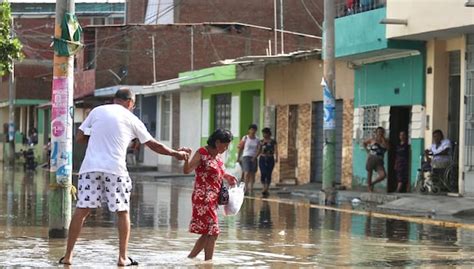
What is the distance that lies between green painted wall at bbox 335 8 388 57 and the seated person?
2.61 metres

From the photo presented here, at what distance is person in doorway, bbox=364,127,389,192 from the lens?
23938 millimetres

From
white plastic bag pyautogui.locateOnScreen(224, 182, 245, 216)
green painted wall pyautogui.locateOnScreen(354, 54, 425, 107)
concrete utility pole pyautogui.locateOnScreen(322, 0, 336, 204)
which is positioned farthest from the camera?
green painted wall pyautogui.locateOnScreen(354, 54, 425, 107)

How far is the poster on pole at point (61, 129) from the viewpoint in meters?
12.1

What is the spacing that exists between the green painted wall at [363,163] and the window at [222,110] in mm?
10169

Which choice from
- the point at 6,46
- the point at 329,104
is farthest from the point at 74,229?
the point at 329,104

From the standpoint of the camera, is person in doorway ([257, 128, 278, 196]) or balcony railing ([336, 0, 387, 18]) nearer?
balcony railing ([336, 0, 387, 18])

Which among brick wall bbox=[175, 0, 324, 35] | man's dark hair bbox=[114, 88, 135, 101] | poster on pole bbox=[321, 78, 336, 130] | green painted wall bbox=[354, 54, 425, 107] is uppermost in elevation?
brick wall bbox=[175, 0, 324, 35]

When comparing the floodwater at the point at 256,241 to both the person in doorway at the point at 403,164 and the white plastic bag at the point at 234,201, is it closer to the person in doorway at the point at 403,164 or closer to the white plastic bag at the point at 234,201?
the white plastic bag at the point at 234,201

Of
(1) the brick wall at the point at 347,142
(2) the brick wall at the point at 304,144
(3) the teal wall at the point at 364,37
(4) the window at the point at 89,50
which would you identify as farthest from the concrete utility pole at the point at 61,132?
(4) the window at the point at 89,50

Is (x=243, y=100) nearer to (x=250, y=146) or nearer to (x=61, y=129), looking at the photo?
(x=250, y=146)

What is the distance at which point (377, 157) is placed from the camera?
945 inches

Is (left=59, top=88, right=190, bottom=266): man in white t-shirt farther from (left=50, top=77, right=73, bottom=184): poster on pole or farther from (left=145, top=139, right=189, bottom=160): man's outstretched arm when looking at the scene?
(left=50, top=77, right=73, bottom=184): poster on pole

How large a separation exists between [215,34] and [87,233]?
30.0 metres

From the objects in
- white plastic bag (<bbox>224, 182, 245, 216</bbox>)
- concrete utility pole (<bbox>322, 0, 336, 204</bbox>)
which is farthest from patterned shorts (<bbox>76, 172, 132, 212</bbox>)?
concrete utility pole (<bbox>322, 0, 336, 204</bbox>)
